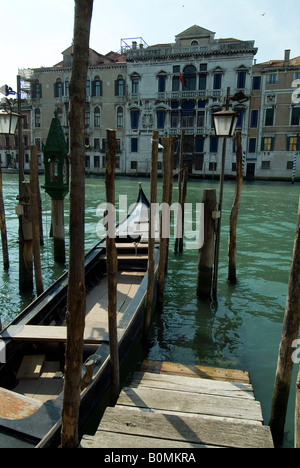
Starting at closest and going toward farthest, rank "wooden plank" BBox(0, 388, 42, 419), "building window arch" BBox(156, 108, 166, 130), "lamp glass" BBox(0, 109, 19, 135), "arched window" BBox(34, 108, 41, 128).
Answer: "wooden plank" BBox(0, 388, 42, 419) → "lamp glass" BBox(0, 109, 19, 135) → "building window arch" BBox(156, 108, 166, 130) → "arched window" BBox(34, 108, 41, 128)

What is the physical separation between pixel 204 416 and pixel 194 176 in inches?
934

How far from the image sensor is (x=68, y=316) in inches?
71.6

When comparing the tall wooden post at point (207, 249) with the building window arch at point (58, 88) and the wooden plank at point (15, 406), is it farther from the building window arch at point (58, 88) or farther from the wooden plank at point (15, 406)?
the building window arch at point (58, 88)

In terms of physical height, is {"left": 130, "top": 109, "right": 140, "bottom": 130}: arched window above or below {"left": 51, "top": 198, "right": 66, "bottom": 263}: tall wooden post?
above

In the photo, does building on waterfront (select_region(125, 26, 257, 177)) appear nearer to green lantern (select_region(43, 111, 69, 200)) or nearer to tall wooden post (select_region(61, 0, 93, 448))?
green lantern (select_region(43, 111, 69, 200))

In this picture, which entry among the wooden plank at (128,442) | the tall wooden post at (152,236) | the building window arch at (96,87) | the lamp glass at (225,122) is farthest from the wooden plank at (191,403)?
the building window arch at (96,87)

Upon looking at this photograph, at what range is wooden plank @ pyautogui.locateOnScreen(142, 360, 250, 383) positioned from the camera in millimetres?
3139

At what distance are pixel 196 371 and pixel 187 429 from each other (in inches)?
48.2

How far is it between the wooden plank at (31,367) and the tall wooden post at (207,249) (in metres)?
2.38

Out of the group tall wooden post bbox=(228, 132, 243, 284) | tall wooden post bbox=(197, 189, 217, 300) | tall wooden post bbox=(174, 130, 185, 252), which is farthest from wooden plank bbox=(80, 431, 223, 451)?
tall wooden post bbox=(174, 130, 185, 252)

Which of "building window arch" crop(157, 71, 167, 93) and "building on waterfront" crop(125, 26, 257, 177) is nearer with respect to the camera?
"building on waterfront" crop(125, 26, 257, 177)

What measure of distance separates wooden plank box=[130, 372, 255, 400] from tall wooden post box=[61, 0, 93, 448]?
92 cm

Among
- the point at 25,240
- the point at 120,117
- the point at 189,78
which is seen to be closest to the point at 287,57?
the point at 189,78
